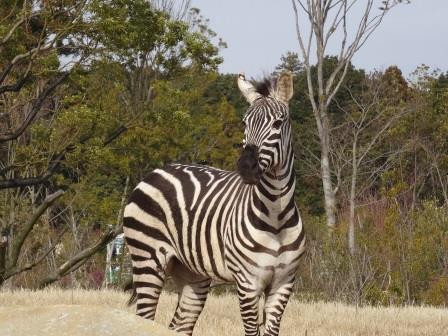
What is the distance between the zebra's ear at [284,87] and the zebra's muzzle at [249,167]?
2.07 feet

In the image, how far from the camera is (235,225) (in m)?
6.59

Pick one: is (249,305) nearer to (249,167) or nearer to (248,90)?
(249,167)

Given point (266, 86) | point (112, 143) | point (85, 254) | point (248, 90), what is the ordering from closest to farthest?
1. point (266, 86)
2. point (248, 90)
3. point (85, 254)
4. point (112, 143)

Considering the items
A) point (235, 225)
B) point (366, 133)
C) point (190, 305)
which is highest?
point (366, 133)

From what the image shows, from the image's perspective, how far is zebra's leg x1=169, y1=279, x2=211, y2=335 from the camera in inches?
292

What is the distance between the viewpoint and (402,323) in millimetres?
10039

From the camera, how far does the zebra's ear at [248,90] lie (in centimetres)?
671

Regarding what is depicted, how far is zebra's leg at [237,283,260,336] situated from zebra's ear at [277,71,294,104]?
1.40 m

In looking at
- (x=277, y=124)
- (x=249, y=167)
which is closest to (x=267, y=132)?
(x=277, y=124)

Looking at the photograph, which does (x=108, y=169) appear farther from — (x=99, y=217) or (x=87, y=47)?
(x=87, y=47)

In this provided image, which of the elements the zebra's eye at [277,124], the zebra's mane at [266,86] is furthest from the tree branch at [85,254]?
the zebra's eye at [277,124]

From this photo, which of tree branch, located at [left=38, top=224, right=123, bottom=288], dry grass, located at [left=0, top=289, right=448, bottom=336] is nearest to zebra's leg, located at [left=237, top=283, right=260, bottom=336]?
dry grass, located at [left=0, top=289, right=448, bottom=336]

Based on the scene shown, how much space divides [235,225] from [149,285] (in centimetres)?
108

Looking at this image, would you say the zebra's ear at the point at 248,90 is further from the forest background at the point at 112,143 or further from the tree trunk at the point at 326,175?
the tree trunk at the point at 326,175
